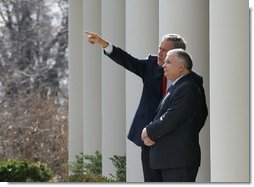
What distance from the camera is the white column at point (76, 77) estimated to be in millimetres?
13438

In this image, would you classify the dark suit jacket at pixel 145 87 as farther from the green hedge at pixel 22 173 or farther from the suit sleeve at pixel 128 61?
the green hedge at pixel 22 173

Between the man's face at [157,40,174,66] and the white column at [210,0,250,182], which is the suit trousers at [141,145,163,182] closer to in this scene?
the white column at [210,0,250,182]

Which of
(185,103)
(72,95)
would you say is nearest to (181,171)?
(185,103)

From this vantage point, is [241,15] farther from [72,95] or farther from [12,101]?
[12,101]

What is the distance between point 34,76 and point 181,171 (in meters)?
11.0

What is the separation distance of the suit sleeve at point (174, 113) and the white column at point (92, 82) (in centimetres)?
527

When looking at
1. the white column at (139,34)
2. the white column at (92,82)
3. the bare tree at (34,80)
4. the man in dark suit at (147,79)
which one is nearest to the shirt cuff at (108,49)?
the man in dark suit at (147,79)

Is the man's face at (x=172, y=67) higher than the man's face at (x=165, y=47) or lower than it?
lower

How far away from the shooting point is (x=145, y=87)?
7.75 meters

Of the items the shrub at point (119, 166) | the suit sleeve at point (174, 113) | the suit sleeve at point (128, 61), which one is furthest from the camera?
the shrub at point (119, 166)

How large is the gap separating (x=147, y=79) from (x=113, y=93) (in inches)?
118

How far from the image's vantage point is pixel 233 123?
269 inches

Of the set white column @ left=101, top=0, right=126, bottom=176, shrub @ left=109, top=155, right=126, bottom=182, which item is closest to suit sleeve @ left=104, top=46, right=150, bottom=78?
shrub @ left=109, top=155, right=126, bottom=182

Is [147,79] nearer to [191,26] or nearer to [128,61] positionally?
[128,61]
